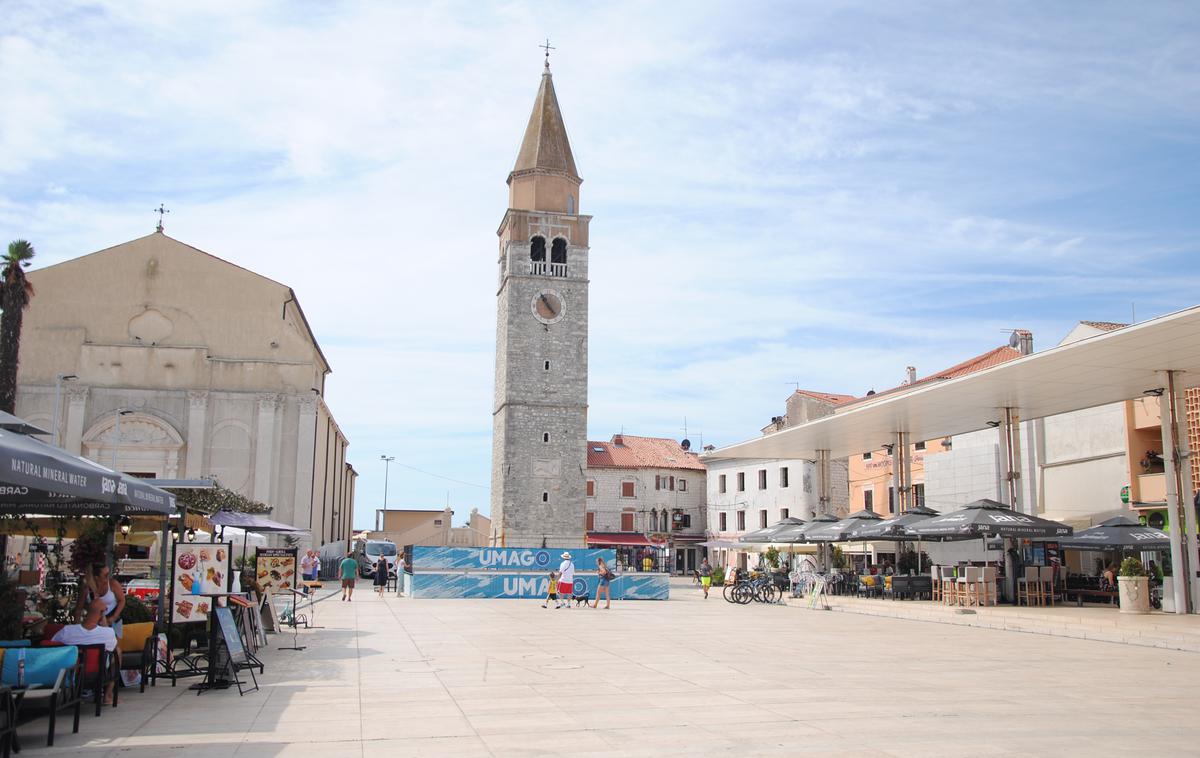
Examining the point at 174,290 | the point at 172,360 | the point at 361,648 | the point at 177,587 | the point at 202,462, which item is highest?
the point at 174,290

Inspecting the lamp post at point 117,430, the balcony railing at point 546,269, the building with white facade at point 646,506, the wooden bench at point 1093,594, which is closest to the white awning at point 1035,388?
the wooden bench at point 1093,594

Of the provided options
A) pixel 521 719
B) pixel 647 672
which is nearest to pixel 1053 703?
pixel 647 672

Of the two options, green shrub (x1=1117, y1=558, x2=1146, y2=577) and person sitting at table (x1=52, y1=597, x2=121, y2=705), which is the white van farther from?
person sitting at table (x1=52, y1=597, x2=121, y2=705)

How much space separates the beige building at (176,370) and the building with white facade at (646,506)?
84.5ft

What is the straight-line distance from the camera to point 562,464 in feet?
170

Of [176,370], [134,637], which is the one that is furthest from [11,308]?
[134,637]

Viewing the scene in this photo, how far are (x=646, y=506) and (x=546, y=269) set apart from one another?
792 inches

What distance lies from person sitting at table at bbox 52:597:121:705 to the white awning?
15981 millimetres

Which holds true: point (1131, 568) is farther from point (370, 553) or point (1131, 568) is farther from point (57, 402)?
point (370, 553)

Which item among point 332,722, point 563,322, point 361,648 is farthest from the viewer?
point 563,322

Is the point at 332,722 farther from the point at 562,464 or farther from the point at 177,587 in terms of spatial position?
the point at 562,464

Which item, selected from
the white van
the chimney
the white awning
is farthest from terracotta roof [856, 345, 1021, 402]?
the white van

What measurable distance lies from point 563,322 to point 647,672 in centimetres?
4236

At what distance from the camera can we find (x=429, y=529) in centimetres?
7669
